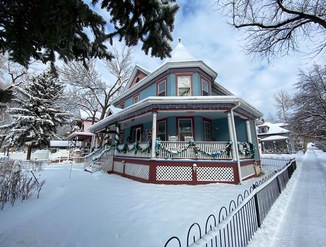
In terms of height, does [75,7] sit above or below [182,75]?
below

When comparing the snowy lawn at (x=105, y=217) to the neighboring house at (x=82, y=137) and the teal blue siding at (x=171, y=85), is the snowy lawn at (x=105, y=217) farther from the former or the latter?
the neighboring house at (x=82, y=137)

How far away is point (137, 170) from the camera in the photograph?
9625 millimetres

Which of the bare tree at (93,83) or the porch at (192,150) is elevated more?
the bare tree at (93,83)

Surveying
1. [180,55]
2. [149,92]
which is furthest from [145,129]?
[180,55]

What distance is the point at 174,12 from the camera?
10.8 ft

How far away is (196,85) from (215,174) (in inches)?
228

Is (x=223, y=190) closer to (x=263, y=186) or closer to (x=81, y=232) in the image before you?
(x=263, y=186)

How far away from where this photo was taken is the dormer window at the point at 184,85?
11008mm

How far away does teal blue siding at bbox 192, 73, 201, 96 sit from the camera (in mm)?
10844

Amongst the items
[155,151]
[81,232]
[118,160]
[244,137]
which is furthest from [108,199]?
[244,137]

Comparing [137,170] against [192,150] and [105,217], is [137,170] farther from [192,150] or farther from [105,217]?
[105,217]

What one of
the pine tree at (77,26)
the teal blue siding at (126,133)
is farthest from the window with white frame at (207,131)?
the pine tree at (77,26)

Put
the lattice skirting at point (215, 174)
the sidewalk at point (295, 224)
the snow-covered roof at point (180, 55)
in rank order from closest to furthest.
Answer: the sidewalk at point (295, 224), the lattice skirting at point (215, 174), the snow-covered roof at point (180, 55)

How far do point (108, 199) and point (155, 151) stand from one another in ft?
12.0
